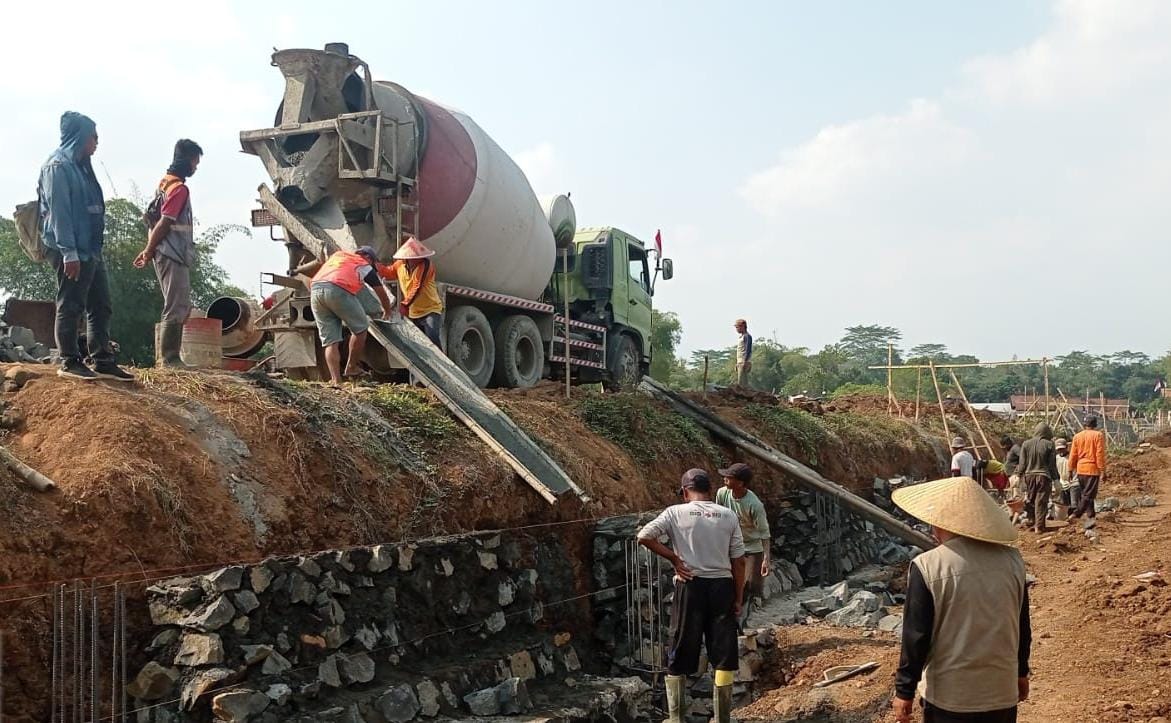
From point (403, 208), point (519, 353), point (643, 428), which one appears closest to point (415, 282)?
point (403, 208)

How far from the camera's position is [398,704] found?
18.3ft

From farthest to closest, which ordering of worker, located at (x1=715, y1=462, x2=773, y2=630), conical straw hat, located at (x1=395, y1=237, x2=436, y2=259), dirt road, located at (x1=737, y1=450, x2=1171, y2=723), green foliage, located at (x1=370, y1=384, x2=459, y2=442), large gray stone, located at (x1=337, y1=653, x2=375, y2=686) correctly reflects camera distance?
conical straw hat, located at (x1=395, y1=237, x2=436, y2=259) → green foliage, located at (x1=370, y1=384, x2=459, y2=442) → worker, located at (x1=715, y1=462, x2=773, y2=630) → dirt road, located at (x1=737, y1=450, x2=1171, y2=723) → large gray stone, located at (x1=337, y1=653, x2=375, y2=686)

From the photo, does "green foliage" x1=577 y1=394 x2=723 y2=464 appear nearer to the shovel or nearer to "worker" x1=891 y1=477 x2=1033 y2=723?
the shovel

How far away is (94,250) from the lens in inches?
239

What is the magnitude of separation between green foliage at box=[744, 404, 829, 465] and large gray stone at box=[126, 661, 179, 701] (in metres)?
10.1

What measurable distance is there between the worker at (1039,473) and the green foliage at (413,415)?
32.6ft

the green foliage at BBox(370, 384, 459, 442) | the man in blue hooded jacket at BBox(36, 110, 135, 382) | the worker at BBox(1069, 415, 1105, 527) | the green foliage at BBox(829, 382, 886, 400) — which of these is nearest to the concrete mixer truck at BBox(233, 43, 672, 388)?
the green foliage at BBox(370, 384, 459, 442)

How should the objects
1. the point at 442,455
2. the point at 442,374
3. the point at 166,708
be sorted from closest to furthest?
the point at 166,708
the point at 442,455
the point at 442,374

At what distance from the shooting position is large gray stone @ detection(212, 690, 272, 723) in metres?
4.73

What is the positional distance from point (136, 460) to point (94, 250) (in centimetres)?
153

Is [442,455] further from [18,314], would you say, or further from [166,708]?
[18,314]

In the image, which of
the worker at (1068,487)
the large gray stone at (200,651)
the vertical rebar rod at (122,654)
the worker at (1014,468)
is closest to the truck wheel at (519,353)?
the large gray stone at (200,651)

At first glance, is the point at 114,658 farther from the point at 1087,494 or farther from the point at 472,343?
the point at 1087,494

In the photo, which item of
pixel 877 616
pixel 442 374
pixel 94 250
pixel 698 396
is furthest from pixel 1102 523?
pixel 94 250
